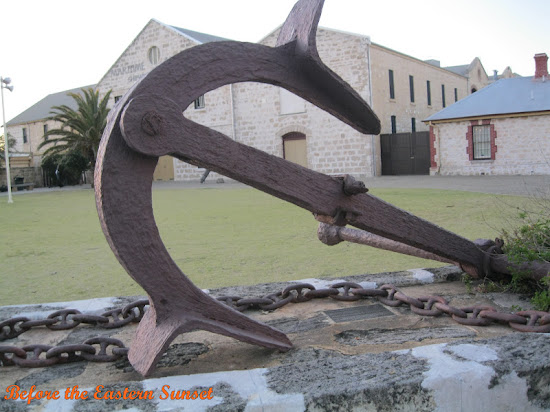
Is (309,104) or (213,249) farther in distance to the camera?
(309,104)

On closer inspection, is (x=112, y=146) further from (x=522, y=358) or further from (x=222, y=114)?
(x=222, y=114)

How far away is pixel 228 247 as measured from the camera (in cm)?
723

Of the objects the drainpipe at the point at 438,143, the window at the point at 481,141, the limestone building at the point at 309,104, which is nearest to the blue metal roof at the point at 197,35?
the limestone building at the point at 309,104

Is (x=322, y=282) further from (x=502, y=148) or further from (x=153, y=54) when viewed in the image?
(x=153, y=54)

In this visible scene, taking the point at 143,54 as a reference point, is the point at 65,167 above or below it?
below

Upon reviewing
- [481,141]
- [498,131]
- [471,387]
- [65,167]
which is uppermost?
[498,131]

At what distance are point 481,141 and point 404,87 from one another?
7.71m

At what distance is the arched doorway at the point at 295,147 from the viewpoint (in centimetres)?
2573

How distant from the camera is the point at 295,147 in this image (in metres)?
26.0

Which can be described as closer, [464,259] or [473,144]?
[464,259]

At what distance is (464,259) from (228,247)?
4273mm

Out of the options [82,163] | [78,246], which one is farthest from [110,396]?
[82,163]

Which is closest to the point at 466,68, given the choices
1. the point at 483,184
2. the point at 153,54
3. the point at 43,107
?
the point at 153,54

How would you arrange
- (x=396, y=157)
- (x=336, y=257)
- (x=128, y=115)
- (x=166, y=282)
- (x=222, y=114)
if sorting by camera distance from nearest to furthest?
1. (x=128, y=115)
2. (x=166, y=282)
3. (x=336, y=257)
4. (x=396, y=157)
5. (x=222, y=114)
